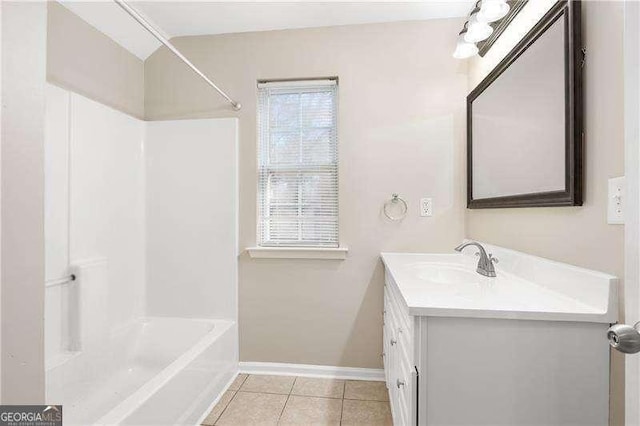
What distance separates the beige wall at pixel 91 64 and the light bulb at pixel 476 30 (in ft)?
Answer: 7.33

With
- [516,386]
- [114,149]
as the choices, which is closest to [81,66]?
[114,149]

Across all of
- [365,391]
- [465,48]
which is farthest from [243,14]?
[365,391]

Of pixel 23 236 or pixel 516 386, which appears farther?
pixel 516 386

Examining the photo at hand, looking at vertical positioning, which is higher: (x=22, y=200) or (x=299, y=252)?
(x=22, y=200)

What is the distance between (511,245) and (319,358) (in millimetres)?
1413

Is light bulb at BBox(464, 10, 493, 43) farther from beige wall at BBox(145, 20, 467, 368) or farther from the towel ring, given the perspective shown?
the towel ring

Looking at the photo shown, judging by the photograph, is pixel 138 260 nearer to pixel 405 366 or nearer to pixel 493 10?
pixel 405 366

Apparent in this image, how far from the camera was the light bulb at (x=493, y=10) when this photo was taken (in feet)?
4.56

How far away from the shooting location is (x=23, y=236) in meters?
0.57

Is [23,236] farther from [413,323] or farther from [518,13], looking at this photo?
[518,13]

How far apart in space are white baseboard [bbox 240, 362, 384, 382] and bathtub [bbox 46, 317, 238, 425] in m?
0.14

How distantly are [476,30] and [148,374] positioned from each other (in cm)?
283

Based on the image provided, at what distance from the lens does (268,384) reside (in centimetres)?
196

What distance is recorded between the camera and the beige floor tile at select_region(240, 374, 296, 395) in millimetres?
1893
